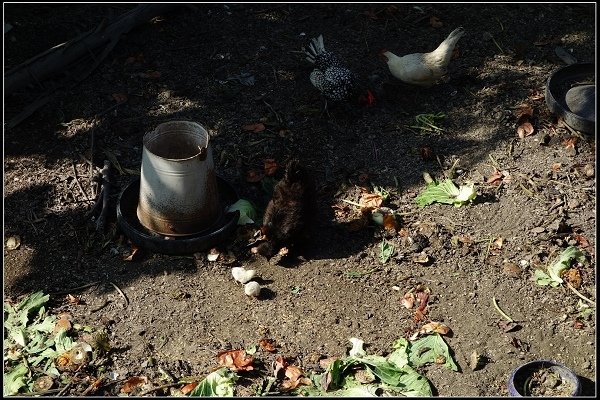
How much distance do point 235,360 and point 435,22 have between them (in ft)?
14.3

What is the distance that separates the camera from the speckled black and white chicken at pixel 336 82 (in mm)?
6348

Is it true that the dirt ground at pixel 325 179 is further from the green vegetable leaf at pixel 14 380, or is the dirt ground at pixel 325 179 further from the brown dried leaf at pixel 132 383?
the green vegetable leaf at pixel 14 380

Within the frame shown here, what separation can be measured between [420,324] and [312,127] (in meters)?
2.12

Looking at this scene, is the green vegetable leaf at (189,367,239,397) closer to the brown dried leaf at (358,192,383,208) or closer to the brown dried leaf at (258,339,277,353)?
the brown dried leaf at (258,339,277,353)

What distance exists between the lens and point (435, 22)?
25.1 ft

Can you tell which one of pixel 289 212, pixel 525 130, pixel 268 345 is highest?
pixel 289 212

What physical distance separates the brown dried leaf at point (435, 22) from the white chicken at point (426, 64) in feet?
3.37

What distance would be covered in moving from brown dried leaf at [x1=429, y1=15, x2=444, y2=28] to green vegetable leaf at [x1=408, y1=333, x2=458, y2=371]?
378 cm

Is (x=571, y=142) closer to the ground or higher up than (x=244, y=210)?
higher up

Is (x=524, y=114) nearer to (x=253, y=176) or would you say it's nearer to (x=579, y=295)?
(x=579, y=295)

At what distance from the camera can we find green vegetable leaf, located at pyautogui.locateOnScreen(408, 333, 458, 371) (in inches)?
185

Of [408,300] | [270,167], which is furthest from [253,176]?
[408,300]

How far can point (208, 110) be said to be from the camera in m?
6.62

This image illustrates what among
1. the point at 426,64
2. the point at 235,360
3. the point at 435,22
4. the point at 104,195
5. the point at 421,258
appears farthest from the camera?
the point at 435,22
